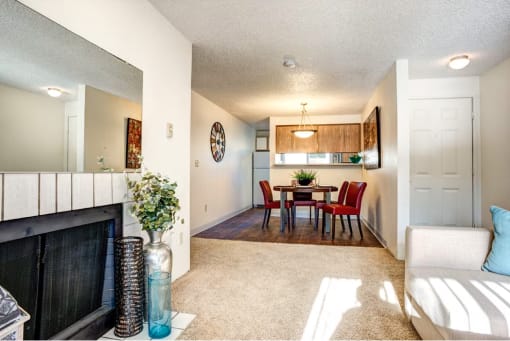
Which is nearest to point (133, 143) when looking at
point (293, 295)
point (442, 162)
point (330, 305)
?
point (293, 295)

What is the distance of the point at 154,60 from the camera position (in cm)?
230

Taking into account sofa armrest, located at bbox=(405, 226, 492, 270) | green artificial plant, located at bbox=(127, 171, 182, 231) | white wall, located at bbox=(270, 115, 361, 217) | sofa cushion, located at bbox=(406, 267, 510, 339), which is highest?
white wall, located at bbox=(270, 115, 361, 217)

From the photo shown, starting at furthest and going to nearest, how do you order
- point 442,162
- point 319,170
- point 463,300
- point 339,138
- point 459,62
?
1. point 319,170
2. point 339,138
3. point 442,162
4. point 459,62
5. point 463,300

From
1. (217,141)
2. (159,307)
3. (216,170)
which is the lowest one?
(159,307)

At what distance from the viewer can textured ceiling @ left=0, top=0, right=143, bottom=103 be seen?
1253mm

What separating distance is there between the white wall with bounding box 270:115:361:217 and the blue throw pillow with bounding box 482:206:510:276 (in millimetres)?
4817

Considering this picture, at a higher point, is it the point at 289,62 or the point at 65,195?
the point at 289,62

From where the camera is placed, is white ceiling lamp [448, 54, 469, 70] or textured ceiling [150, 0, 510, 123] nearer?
textured ceiling [150, 0, 510, 123]

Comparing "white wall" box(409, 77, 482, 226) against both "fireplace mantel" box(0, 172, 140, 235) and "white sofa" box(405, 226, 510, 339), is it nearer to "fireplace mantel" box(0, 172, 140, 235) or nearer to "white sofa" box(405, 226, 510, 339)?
"white sofa" box(405, 226, 510, 339)

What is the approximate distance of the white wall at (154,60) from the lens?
165cm

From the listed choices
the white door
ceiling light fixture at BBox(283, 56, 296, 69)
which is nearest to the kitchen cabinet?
the white door

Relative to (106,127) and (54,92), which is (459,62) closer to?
(106,127)

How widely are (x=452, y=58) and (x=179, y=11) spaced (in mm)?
2963

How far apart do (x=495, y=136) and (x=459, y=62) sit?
1.07 m
